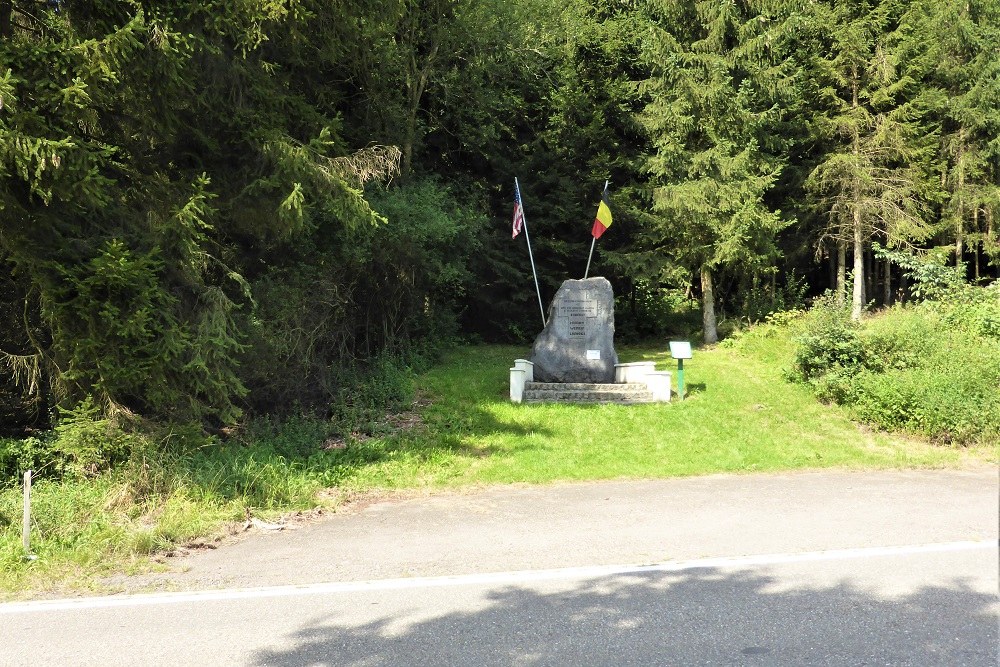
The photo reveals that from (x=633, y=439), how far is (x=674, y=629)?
764 centimetres

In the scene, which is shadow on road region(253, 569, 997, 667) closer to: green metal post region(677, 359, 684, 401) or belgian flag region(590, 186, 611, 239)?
green metal post region(677, 359, 684, 401)

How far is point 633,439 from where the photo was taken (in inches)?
485

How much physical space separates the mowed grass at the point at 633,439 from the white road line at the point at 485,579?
12.8 ft

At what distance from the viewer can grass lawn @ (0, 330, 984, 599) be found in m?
7.29

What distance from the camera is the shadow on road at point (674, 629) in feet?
14.4

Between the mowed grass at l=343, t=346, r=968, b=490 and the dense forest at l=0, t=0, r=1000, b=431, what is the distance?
2.54 meters

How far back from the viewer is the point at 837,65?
A: 2319 cm

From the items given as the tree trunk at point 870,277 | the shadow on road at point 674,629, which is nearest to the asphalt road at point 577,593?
the shadow on road at point 674,629

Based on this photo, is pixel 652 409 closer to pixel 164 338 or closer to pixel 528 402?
pixel 528 402

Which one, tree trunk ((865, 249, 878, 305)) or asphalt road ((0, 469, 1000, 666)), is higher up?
tree trunk ((865, 249, 878, 305))

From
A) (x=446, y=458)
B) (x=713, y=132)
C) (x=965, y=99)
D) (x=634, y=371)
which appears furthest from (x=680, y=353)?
(x=965, y=99)

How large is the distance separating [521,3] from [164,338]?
16009mm

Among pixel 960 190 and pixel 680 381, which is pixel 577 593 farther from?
pixel 960 190

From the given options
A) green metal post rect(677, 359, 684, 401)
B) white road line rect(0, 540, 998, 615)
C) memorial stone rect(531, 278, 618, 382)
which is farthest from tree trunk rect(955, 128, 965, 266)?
white road line rect(0, 540, 998, 615)
